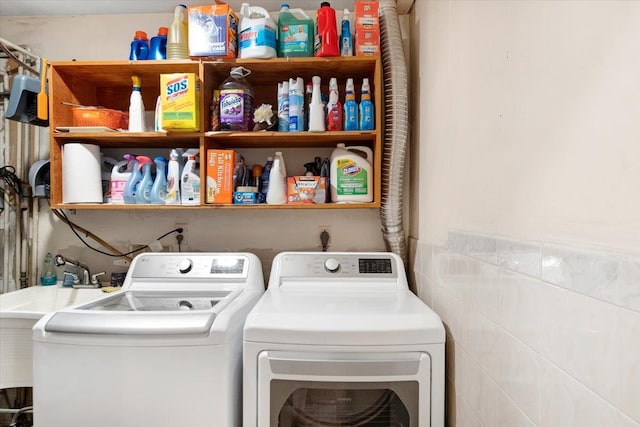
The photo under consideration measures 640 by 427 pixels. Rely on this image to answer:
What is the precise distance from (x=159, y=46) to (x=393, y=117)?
1.29 metres

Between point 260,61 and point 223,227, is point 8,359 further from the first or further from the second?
point 260,61

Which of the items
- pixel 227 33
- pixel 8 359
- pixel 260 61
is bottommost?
pixel 8 359

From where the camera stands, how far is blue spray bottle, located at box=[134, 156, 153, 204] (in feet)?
6.77

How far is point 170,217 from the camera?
92.9 inches

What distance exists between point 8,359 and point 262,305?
125 cm

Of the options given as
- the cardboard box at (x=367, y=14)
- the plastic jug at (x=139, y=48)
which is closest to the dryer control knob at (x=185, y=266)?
the plastic jug at (x=139, y=48)

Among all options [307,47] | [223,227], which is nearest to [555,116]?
[307,47]

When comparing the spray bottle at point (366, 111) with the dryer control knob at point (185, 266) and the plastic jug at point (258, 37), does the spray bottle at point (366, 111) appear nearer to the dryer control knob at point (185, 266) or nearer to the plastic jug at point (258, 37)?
the plastic jug at point (258, 37)

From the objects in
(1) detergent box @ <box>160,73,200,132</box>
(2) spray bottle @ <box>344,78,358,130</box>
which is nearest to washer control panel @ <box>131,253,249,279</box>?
(1) detergent box @ <box>160,73,200,132</box>

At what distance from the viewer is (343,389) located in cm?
134

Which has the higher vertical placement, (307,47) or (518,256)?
(307,47)

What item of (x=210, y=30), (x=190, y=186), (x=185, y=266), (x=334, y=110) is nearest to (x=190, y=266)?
(x=185, y=266)

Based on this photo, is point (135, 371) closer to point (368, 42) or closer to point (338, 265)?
point (338, 265)

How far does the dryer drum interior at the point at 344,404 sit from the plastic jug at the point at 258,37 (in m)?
1.52
